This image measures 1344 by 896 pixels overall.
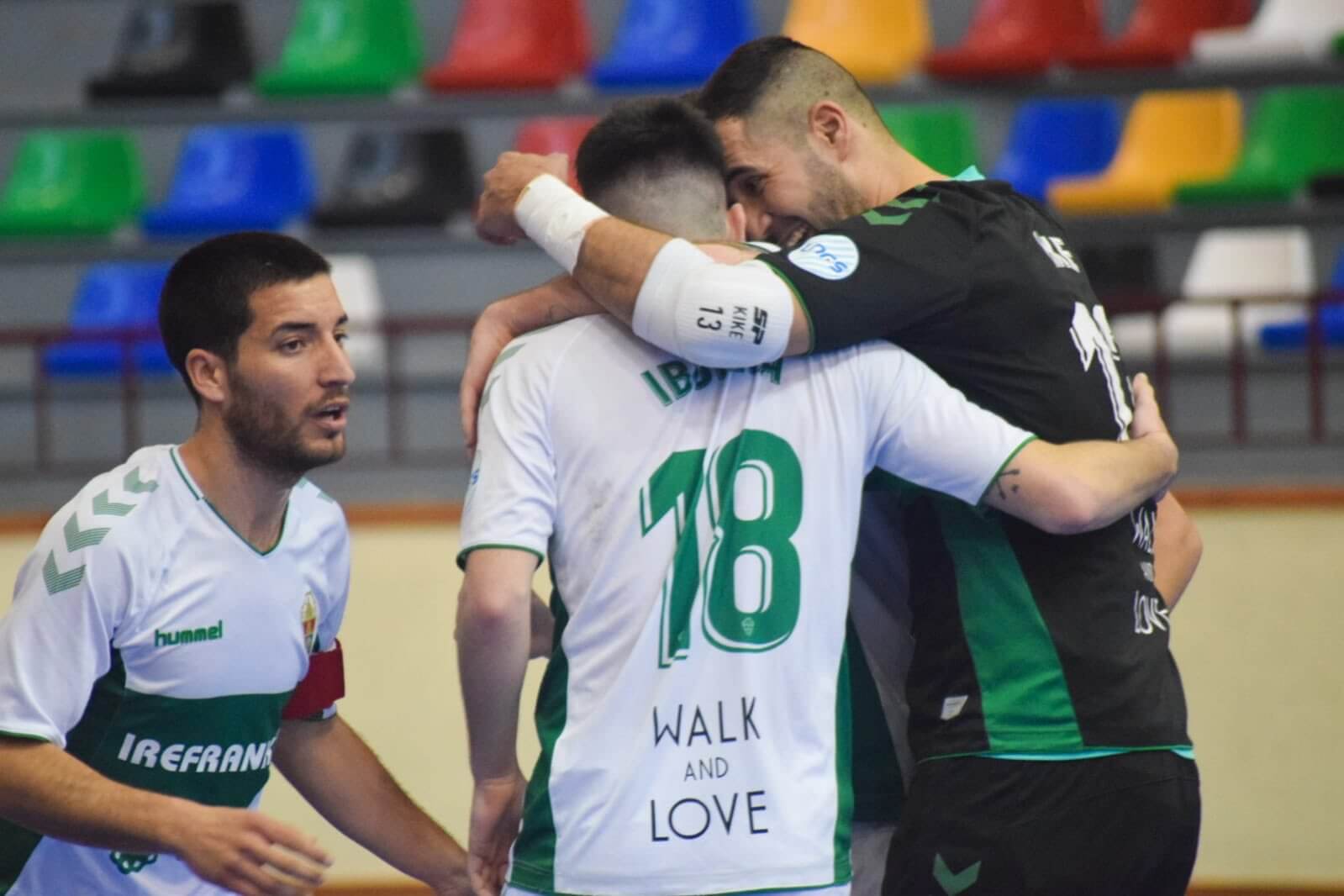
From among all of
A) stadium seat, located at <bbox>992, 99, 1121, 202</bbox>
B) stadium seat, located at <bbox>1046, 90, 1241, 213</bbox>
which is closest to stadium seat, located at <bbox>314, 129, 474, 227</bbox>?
stadium seat, located at <bbox>992, 99, 1121, 202</bbox>

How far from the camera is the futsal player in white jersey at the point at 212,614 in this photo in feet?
7.60

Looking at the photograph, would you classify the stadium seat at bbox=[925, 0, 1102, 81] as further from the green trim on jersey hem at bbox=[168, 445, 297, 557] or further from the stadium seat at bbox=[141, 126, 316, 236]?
the green trim on jersey hem at bbox=[168, 445, 297, 557]

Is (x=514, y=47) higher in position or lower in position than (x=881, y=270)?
higher

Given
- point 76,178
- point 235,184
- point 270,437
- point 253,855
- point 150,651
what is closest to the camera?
point 253,855

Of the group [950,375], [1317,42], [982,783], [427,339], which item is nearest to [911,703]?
[982,783]

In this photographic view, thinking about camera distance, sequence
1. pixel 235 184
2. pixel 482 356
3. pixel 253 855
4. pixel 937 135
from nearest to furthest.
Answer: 1. pixel 253 855
2. pixel 482 356
3. pixel 937 135
4. pixel 235 184

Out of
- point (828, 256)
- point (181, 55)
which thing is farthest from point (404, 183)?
point (828, 256)

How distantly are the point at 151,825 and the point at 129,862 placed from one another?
416mm

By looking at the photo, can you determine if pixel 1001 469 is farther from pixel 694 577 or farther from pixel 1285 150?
pixel 1285 150

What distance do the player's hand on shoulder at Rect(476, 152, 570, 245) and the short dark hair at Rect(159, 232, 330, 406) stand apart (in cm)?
35

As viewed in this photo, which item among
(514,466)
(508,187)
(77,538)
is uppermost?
(508,187)

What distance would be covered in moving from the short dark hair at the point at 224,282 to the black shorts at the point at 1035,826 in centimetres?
116

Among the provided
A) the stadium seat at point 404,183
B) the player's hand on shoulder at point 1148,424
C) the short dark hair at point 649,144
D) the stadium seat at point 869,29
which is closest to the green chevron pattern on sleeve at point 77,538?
the short dark hair at point 649,144

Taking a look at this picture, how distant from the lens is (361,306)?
20.2ft
